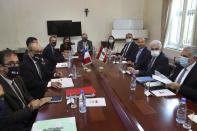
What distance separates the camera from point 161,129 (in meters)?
1.21

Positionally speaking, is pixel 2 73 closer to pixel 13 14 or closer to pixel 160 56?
pixel 160 56

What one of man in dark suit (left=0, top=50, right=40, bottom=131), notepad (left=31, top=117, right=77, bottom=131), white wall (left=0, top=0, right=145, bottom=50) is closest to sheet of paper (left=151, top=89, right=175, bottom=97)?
notepad (left=31, top=117, right=77, bottom=131)

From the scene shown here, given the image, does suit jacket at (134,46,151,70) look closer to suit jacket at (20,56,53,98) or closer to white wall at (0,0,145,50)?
suit jacket at (20,56,53,98)

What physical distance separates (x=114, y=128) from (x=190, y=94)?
1.10m

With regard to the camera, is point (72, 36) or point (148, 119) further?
point (72, 36)

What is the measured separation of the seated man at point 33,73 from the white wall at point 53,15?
3.62 meters

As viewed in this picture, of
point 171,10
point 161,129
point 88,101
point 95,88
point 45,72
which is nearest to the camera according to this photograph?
point 161,129

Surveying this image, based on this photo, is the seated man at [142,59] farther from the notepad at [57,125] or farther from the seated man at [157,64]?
the notepad at [57,125]

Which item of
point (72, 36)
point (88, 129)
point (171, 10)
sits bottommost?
point (88, 129)

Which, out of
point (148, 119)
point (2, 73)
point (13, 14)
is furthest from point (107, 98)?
point (13, 14)

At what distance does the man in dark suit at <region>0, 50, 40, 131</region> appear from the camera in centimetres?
147

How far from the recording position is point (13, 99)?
166cm

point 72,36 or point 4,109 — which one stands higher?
point 72,36

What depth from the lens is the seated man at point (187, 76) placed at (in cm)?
185
